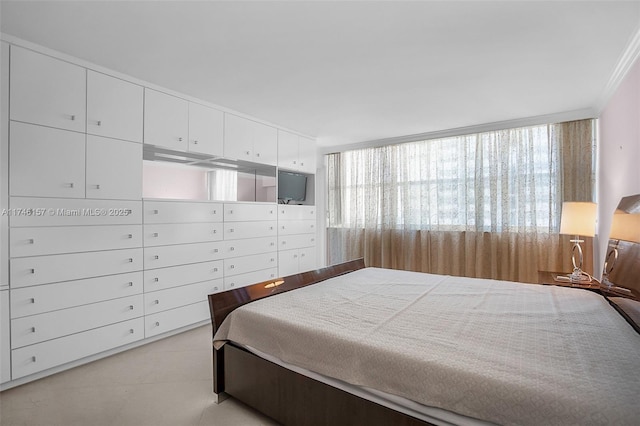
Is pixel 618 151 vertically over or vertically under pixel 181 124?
under

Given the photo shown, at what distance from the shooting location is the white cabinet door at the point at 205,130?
3490mm

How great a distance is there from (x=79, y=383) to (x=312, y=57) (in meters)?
3.08

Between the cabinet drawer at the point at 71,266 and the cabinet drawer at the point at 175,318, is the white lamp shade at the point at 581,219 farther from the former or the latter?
the cabinet drawer at the point at 71,266

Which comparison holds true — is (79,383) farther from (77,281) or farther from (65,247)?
(65,247)

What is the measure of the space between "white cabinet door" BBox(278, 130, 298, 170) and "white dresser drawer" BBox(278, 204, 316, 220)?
0.61 m

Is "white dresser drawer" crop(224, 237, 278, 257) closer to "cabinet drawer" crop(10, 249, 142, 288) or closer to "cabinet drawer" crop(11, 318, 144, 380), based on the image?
"cabinet drawer" crop(10, 249, 142, 288)

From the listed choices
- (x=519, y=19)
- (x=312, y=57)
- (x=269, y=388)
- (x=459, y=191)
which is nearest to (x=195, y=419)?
(x=269, y=388)

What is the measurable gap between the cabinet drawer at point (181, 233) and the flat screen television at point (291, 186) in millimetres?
1262

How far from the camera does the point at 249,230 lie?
13.5 feet

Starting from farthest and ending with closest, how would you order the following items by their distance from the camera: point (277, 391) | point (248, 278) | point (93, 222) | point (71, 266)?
point (248, 278) < point (93, 222) < point (71, 266) < point (277, 391)

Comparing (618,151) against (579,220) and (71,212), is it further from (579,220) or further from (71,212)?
(71,212)

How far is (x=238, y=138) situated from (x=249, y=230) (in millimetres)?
1180

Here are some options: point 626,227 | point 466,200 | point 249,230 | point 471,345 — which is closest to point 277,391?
point 471,345

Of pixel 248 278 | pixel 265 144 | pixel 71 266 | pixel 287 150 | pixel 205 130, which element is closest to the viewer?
pixel 71 266
